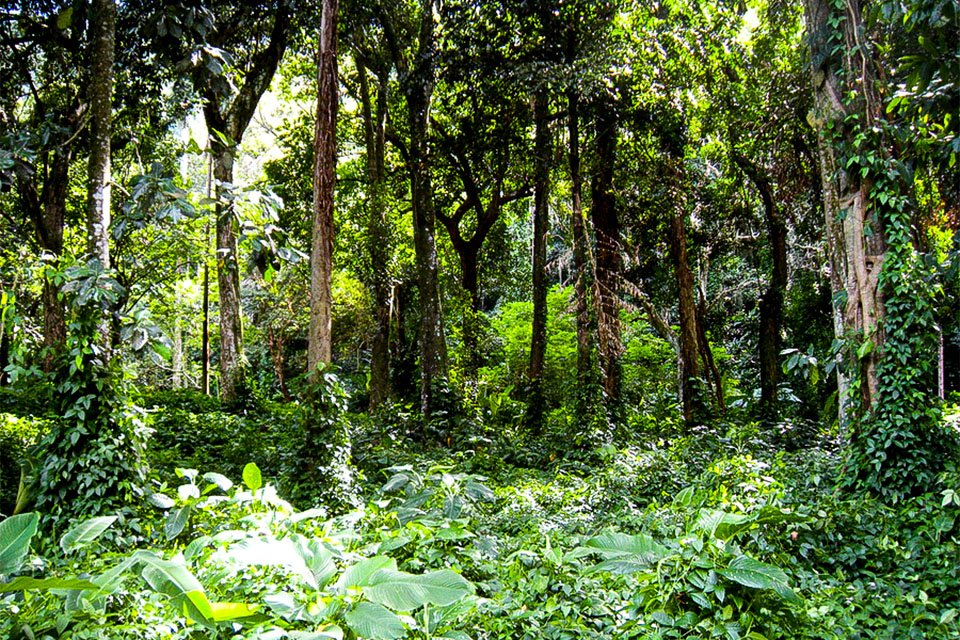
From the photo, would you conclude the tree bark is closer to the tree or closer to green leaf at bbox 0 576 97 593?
the tree

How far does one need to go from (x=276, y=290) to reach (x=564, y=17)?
37.7 feet

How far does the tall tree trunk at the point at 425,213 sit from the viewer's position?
436 inches

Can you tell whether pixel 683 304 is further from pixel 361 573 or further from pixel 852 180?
pixel 361 573

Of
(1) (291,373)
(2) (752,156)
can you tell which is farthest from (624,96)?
(1) (291,373)

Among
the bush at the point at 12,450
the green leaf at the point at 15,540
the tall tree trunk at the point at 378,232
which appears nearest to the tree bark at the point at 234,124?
the tall tree trunk at the point at 378,232

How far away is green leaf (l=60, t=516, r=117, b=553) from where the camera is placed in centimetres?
242

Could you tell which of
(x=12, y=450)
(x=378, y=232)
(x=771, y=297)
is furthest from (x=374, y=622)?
(x=771, y=297)

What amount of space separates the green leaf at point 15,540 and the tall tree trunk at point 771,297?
1268cm

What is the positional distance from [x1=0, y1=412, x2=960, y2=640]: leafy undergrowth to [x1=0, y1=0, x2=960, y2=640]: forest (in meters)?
0.02

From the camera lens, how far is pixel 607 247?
40.6ft

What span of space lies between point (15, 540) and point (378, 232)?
12.6 m

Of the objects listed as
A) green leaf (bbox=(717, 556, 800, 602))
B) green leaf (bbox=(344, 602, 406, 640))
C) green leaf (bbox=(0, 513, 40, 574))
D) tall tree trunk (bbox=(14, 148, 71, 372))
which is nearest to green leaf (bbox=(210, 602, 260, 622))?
green leaf (bbox=(344, 602, 406, 640))

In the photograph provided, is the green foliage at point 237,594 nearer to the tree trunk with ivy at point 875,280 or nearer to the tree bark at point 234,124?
the tree trunk with ivy at point 875,280

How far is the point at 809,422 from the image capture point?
10.8 metres
